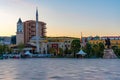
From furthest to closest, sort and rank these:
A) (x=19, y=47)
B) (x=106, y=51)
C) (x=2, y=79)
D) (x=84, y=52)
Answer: (x=19, y=47)
(x=84, y=52)
(x=106, y=51)
(x=2, y=79)

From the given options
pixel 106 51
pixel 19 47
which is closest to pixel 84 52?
pixel 106 51

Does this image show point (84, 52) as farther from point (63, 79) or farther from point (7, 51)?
point (63, 79)

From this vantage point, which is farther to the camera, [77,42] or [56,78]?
[77,42]

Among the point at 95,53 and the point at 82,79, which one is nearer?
the point at 82,79

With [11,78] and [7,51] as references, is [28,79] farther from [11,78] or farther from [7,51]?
[7,51]

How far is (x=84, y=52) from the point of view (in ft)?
477

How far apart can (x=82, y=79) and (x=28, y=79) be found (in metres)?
4.30

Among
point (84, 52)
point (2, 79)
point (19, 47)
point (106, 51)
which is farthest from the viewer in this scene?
Answer: point (19, 47)

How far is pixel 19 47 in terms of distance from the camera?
609ft

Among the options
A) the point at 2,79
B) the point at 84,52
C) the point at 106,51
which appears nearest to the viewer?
the point at 2,79

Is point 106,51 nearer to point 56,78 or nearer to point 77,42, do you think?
point 77,42

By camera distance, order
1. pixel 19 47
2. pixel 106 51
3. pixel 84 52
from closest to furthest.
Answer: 1. pixel 106 51
2. pixel 84 52
3. pixel 19 47

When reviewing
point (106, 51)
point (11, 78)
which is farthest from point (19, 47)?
point (11, 78)

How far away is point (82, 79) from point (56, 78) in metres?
2.32
